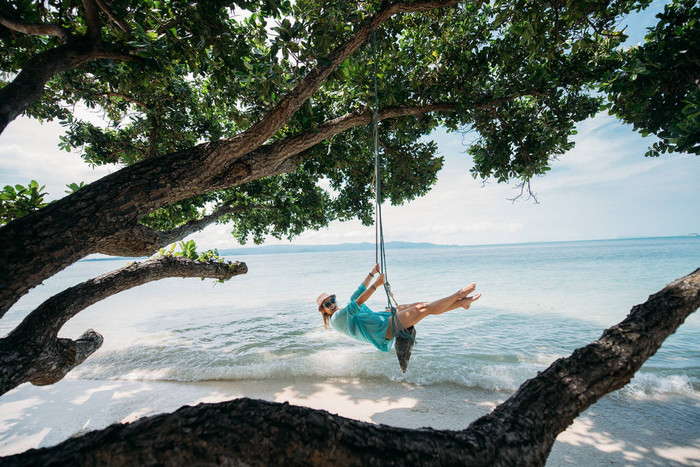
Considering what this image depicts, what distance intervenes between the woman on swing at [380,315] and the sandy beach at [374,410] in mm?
1524

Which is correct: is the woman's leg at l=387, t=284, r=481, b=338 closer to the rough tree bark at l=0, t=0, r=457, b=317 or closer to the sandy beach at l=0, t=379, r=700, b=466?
the sandy beach at l=0, t=379, r=700, b=466

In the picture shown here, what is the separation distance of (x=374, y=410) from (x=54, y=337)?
4067 millimetres

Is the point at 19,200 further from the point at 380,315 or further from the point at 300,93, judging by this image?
the point at 380,315

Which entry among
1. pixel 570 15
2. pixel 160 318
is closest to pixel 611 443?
pixel 570 15

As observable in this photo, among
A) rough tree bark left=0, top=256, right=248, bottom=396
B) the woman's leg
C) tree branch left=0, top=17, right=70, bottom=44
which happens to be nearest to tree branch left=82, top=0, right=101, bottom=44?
tree branch left=0, top=17, right=70, bottom=44

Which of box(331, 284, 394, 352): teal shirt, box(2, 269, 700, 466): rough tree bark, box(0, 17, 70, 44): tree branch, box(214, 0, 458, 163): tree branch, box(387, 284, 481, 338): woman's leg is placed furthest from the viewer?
box(331, 284, 394, 352): teal shirt

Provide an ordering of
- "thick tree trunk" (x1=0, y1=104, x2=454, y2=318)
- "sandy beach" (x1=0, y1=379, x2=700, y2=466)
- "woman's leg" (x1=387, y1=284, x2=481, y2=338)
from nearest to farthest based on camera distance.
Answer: "thick tree trunk" (x1=0, y1=104, x2=454, y2=318) → "woman's leg" (x1=387, y1=284, x2=481, y2=338) → "sandy beach" (x1=0, y1=379, x2=700, y2=466)

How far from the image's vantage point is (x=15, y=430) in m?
4.25

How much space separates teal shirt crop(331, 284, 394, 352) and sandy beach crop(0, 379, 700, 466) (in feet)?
4.75

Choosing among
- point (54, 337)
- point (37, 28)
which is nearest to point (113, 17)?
point (37, 28)

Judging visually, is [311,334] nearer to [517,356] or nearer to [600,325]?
[517,356]

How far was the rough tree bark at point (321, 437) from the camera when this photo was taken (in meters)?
1.02

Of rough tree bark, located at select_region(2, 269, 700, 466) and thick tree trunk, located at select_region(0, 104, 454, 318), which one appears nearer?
rough tree bark, located at select_region(2, 269, 700, 466)

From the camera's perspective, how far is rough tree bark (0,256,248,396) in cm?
213
